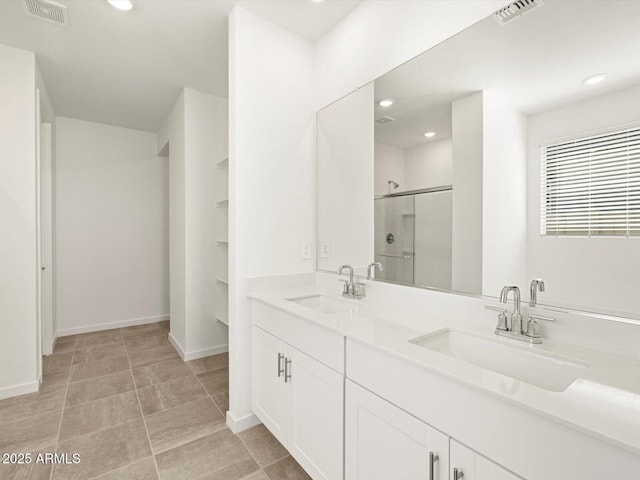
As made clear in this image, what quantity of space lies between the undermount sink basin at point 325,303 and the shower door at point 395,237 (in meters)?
0.26


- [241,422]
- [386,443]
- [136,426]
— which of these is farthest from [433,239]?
[136,426]

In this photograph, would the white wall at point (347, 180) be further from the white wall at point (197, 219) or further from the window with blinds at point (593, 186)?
the white wall at point (197, 219)

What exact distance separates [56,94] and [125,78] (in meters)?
0.96

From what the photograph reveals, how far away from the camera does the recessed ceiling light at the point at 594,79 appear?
1075 millimetres

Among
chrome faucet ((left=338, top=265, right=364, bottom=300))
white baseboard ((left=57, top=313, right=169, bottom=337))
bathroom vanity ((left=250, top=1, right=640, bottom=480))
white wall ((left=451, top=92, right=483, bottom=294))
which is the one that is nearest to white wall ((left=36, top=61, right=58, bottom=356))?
white baseboard ((left=57, top=313, right=169, bottom=337))

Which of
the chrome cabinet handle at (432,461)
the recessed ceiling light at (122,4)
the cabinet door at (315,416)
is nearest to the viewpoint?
the chrome cabinet handle at (432,461)

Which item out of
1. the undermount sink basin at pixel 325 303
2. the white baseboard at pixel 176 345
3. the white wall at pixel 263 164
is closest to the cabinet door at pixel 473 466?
the undermount sink basin at pixel 325 303

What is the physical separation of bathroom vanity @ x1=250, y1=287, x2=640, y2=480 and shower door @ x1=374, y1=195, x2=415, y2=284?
224 mm

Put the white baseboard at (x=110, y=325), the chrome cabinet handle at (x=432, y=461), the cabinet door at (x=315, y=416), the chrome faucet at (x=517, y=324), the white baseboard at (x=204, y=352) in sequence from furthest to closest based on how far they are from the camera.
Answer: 1. the white baseboard at (x=110, y=325)
2. the white baseboard at (x=204, y=352)
3. the cabinet door at (x=315, y=416)
4. the chrome faucet at (x=517, y=324)
5. the chrome cabinet handle at (x=432, y=461)

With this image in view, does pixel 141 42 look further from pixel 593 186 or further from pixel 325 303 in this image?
pixel 593 186

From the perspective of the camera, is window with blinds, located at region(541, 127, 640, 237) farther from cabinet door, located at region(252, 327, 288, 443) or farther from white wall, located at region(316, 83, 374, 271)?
cabinet door, located at region(252, 327, 288, 443)

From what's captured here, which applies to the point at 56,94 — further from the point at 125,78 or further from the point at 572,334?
the point at 572,334

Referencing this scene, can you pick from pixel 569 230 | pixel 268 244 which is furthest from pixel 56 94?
pixel 569 230

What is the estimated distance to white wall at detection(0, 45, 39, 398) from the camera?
2.42m
